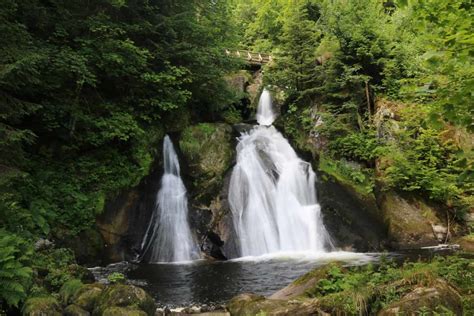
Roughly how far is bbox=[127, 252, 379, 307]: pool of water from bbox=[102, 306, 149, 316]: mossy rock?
1.84 m

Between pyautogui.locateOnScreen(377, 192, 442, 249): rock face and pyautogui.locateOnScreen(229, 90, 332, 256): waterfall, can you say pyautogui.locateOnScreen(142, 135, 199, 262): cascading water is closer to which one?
pyautogui.locateOnScreen(229, 90, 332, 256): waterfall

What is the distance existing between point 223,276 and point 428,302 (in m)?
5.90

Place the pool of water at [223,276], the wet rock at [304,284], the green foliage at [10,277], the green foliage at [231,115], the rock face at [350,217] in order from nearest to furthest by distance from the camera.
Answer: the green foliage at [10,277] → the wet rock at [304,284] → the pool of water at [223,276] → the rock face at [350,217] → the green foliage at [231,115]

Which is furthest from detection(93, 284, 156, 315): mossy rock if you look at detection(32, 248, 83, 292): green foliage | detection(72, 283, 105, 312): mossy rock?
detection(32, 248, 83, 292): green foliage

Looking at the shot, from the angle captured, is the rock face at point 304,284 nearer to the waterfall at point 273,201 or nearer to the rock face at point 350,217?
the waterfall at point 273,201

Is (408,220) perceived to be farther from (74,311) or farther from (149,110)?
(74,311)

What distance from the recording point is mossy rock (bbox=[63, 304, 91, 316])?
589cm

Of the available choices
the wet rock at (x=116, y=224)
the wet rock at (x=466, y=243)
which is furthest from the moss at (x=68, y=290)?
the wet rock at (x=466, y=243)

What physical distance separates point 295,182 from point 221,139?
3.42 metres

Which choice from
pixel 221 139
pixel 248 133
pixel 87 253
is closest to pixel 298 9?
pixel 248 133

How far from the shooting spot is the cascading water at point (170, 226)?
12383 millimetres

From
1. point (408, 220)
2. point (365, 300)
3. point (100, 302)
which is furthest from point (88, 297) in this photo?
point (408, 220)

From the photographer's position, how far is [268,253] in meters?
12.4

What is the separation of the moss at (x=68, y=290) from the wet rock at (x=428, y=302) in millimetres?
4876
